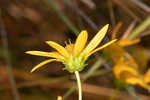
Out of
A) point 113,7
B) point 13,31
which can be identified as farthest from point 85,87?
point 13,31

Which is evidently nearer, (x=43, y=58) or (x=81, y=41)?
(x=81, y=41)

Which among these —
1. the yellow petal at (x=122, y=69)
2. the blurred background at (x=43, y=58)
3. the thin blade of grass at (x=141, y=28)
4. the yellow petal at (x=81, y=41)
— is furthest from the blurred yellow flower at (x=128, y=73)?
the yellow petal at (x=81, y=41)

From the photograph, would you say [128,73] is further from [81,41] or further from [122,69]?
[81,41]

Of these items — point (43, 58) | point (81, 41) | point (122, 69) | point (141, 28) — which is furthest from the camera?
point (43, 58)

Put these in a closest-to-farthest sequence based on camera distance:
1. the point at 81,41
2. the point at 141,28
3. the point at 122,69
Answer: the point at 81,41, the point at 122,69, the point at 141,28

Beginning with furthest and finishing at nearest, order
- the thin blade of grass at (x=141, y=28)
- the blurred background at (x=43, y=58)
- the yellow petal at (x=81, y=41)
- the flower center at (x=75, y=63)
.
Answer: the blurred background at (x=43, y=58) < the thin blade of grass at (x=141, y=28) < the flower center at (x=75, y=63) < the yellow petal at (x=81, y=41)

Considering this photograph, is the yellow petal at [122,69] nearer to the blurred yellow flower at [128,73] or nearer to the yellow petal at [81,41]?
the blurred yellow flower at [128,73]

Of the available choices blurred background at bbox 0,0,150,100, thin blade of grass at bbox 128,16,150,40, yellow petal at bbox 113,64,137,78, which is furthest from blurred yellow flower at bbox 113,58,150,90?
blurred background at bbox 0,0,150,100

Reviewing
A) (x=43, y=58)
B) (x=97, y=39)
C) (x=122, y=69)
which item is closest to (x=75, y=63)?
(x=97, y=39)

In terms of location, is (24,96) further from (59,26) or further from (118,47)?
(118,47)

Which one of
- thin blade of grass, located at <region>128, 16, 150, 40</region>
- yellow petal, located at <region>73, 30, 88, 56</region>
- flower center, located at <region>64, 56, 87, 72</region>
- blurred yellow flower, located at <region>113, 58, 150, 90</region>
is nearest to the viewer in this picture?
yellow petal, located at <region>73, 30, 88, 56</region>

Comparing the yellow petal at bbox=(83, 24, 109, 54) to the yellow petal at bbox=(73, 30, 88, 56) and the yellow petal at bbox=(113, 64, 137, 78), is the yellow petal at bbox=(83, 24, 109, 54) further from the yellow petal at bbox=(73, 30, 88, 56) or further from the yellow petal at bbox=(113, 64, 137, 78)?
the yellow petal at bbox=(113, 64, 137, 78)
